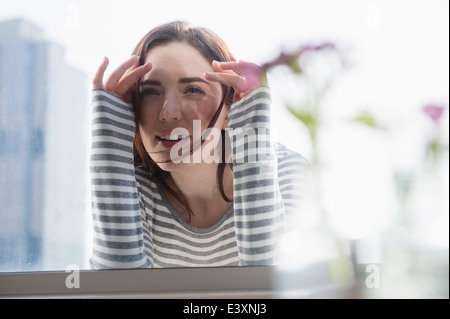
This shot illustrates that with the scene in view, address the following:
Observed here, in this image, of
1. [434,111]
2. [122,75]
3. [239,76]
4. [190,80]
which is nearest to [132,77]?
[122,75]

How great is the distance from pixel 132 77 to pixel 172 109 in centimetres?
12

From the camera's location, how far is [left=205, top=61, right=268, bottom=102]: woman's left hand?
943 mm

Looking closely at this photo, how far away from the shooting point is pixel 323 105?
0.92 meters

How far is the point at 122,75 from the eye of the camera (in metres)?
0.98

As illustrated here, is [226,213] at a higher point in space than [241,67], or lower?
lower

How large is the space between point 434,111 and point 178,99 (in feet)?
1.78

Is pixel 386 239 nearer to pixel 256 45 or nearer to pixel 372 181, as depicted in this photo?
pixel 372 181

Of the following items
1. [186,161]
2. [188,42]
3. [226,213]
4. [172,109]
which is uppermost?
[188,42]

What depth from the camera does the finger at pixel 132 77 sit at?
3.19 ft

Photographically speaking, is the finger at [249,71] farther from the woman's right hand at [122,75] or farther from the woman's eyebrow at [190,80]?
the woman's right hand at [122,75]

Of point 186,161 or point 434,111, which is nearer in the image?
point 434,111

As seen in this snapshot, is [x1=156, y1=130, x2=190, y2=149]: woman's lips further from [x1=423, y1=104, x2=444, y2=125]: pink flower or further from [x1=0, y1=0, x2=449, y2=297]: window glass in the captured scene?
[x1=423, y1=104, x2=444, y2=125]: pink flower

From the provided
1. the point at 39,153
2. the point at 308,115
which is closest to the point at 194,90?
the point at 308,115

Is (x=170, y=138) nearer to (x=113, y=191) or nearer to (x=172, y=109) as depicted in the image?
(x=172, y=109)
